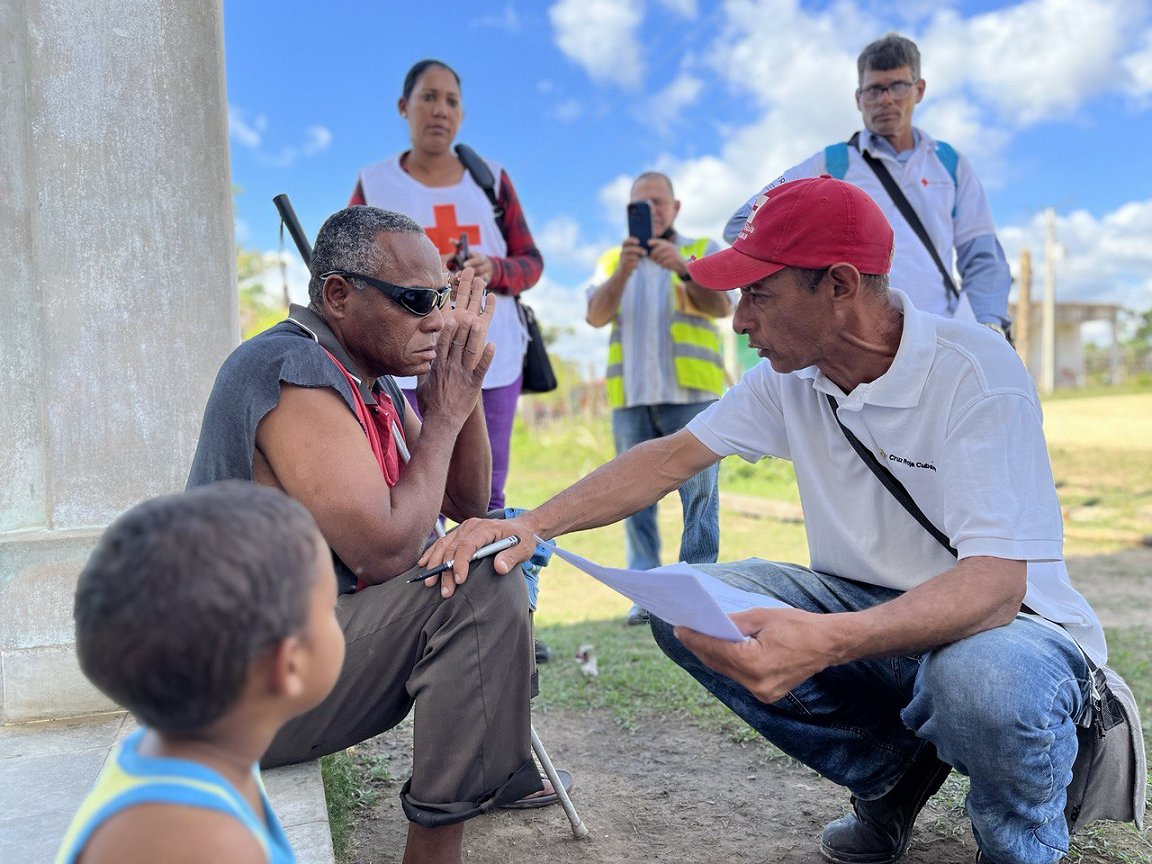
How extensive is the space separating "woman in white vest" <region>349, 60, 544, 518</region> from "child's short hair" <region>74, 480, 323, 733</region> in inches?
125

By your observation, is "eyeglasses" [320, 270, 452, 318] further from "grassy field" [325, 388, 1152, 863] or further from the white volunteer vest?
the white volunteer vest

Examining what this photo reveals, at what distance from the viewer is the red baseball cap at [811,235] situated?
2.46 m

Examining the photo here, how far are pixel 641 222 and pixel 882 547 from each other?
301 centimetres

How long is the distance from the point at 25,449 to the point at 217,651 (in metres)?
2.28

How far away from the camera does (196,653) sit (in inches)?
48.6

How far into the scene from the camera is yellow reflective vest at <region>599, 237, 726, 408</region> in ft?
17.9

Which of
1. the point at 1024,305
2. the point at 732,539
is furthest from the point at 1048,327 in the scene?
the point at 732,539

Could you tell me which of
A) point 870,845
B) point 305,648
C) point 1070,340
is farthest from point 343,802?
point 1070,340

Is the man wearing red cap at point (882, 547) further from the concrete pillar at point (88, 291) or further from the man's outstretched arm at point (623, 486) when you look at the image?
the concrete pillar at point (88, 291)

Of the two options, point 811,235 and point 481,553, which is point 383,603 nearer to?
point 481,553

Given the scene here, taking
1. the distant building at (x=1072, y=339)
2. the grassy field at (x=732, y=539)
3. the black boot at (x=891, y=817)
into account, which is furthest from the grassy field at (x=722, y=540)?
the distant building at (x=1072, y=339)

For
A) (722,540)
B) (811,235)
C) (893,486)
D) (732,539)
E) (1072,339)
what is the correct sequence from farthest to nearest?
(1072,339), (732,539), (722,540), (893,486), (811,235)

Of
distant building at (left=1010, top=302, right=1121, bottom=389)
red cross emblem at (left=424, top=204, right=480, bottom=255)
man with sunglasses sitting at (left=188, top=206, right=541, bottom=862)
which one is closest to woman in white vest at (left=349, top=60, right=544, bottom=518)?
red cross emblem at (left=424, top=204, right=480, bottom=255)

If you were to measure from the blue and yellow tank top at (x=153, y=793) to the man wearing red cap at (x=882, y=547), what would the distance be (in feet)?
3.43
